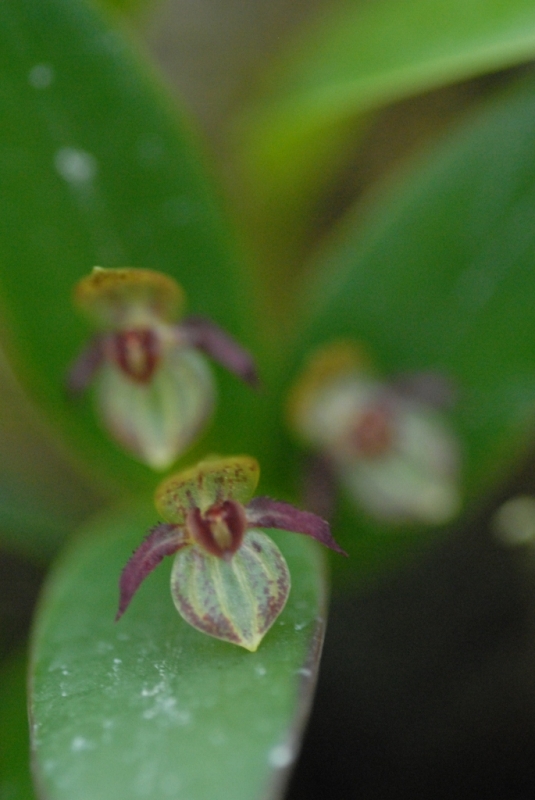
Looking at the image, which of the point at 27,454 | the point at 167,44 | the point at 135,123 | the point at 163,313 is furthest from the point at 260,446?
the point at 167,44

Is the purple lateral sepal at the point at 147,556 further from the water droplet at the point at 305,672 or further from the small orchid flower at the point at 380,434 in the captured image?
the small orchid flower at the point at 380,434

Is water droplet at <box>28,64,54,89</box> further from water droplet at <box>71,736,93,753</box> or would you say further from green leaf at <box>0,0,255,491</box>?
water droplet at <box>71,736,93,753</box>

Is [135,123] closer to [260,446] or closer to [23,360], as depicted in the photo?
[23,360]

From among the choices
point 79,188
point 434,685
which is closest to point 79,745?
point 79,188

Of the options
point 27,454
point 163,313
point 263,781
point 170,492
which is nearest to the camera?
point 263,781

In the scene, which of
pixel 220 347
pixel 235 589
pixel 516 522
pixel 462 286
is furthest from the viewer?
pixel 516 522

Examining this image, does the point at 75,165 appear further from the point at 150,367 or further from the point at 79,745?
the point at 79,745

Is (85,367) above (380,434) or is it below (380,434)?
above
